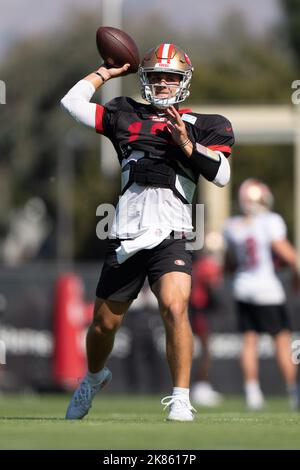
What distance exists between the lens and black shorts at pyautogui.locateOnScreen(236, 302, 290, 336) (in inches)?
509

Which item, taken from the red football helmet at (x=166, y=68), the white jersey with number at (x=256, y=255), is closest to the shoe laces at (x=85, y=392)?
the red football helmet at (x=166, y=68)

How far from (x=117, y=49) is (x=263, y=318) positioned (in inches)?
210

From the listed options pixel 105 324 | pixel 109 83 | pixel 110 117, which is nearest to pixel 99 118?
pixel 110 117

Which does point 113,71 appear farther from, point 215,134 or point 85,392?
point 85,392

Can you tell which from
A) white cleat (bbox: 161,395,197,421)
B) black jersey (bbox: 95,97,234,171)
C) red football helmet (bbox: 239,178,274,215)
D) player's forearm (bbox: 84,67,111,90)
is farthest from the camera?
red football helmet (bbox: 239,178,274,215)

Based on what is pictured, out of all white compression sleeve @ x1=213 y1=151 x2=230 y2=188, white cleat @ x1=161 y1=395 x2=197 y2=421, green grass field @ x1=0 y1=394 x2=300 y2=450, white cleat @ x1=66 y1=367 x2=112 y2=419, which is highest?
white compression sleeve @ x1=213 y1=151 x2=230 y2=188

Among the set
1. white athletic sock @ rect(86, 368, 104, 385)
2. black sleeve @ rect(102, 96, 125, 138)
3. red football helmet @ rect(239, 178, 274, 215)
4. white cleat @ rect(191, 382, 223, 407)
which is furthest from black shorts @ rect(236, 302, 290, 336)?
black sleeve @ rect(102, 96, 125, 138)

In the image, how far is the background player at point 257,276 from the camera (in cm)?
1292

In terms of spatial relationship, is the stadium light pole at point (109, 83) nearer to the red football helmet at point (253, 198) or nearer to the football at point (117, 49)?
the red football helmet at point (253, 198)

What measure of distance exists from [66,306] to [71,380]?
0.91 m

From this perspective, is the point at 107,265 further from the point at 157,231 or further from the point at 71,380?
the point at 71,380

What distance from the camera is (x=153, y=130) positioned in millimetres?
7773

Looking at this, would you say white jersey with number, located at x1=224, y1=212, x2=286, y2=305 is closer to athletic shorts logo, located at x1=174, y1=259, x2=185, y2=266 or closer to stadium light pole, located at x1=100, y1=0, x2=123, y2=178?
athletic shorts logo, located at x1=174, y1=259, x2=185, y2=266

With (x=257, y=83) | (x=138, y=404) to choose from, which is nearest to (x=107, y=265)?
(x=138, y=404)
